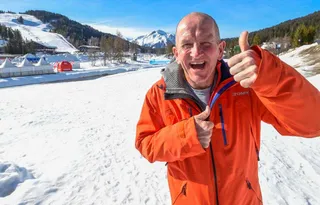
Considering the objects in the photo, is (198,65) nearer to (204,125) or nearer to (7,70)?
(204,125)

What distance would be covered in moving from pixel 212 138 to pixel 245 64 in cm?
71

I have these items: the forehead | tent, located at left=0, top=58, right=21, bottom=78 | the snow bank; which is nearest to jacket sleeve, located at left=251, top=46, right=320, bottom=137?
the forehead

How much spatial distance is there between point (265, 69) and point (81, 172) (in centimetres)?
504

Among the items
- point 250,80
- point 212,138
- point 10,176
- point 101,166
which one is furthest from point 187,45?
point 10,176

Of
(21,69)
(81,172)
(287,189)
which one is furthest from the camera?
(21,69)

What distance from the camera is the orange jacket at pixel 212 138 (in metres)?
1.71

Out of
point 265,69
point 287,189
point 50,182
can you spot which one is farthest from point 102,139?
point 265,69

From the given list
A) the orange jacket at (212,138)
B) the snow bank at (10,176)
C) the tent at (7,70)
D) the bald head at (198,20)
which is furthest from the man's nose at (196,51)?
the tent at (7,70)

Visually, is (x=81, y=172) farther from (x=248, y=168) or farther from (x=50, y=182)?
(x=248, y=168)

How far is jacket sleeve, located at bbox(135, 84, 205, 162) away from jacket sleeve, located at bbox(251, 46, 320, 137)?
0.53m

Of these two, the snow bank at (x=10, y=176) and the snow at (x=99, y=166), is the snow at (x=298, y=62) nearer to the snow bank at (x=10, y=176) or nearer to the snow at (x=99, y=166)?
the snow at (x=99, y=166)

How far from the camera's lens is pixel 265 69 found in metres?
1.31

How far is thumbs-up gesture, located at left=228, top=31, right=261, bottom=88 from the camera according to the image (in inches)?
51.6

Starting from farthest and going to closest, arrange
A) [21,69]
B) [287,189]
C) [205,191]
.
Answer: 1. [21,69]
2. [287,189]
3. [205,191]
